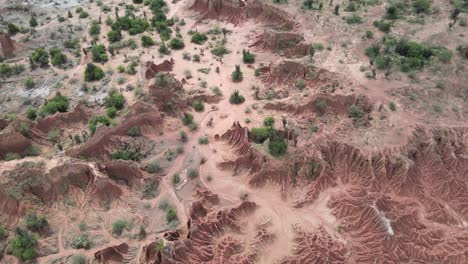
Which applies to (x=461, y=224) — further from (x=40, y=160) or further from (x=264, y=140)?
(x=40, y=160)

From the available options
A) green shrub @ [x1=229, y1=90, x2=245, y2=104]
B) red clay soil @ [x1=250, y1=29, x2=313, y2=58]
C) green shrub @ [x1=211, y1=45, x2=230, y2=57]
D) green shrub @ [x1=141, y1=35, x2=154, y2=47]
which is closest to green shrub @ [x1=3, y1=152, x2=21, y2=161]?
green shrub @ [x1=229, y1=90, x2=245, y2=104]

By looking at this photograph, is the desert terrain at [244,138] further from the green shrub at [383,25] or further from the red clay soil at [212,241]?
the green shrub at [383,25]

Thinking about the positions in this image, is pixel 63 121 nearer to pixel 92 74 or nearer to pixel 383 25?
pixel 92 74

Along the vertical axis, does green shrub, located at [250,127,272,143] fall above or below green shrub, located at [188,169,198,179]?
above

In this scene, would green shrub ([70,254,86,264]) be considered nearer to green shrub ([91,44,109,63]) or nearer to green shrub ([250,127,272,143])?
green shrub ([250,127,272,143])

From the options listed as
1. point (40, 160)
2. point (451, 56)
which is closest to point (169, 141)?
point (40, 160)

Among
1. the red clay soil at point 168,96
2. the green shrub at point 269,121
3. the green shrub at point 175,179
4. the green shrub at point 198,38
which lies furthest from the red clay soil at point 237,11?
the green shrub at point 175,179

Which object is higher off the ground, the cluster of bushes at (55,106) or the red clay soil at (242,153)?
the cluster of bushes at (55,106)
